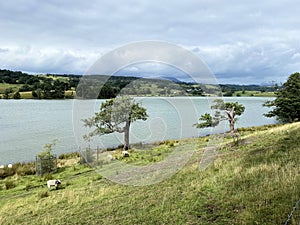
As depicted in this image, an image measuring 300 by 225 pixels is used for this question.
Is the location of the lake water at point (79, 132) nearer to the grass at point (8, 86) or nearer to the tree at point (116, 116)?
the tree at point (116, 116)

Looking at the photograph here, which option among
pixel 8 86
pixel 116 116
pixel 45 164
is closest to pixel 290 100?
pixel 116 116

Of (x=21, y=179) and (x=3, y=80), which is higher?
(x=3, y=80)

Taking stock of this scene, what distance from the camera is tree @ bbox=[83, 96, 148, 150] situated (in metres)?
25.8

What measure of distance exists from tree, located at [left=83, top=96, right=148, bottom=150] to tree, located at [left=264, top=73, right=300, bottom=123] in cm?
2713

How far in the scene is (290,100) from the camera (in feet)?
141

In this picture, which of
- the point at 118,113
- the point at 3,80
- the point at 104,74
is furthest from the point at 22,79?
the point at 104,74

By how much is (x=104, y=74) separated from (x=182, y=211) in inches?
252

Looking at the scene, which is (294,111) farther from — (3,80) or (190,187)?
(3,80)

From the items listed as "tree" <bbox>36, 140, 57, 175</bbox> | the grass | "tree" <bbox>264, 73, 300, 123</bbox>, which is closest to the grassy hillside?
"tree" <bbox>36, 140, 57, 175</bbox>

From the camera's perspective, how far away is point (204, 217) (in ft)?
19.7

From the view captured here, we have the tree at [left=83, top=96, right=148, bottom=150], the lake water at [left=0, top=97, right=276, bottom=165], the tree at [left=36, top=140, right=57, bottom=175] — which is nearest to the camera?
the tree at [left=36, top=140, right=57, bottom=175]

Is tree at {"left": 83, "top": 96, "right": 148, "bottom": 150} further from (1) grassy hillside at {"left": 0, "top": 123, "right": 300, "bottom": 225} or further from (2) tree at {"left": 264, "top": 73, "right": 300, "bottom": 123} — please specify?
(2) tree at {"left": 264, "top": 73, "right": 300, "bottom": 123}

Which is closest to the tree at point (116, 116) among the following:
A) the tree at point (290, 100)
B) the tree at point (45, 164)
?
the tree at point (45, 164)

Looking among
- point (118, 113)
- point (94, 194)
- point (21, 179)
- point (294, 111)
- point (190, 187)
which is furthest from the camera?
point (294, 111)
